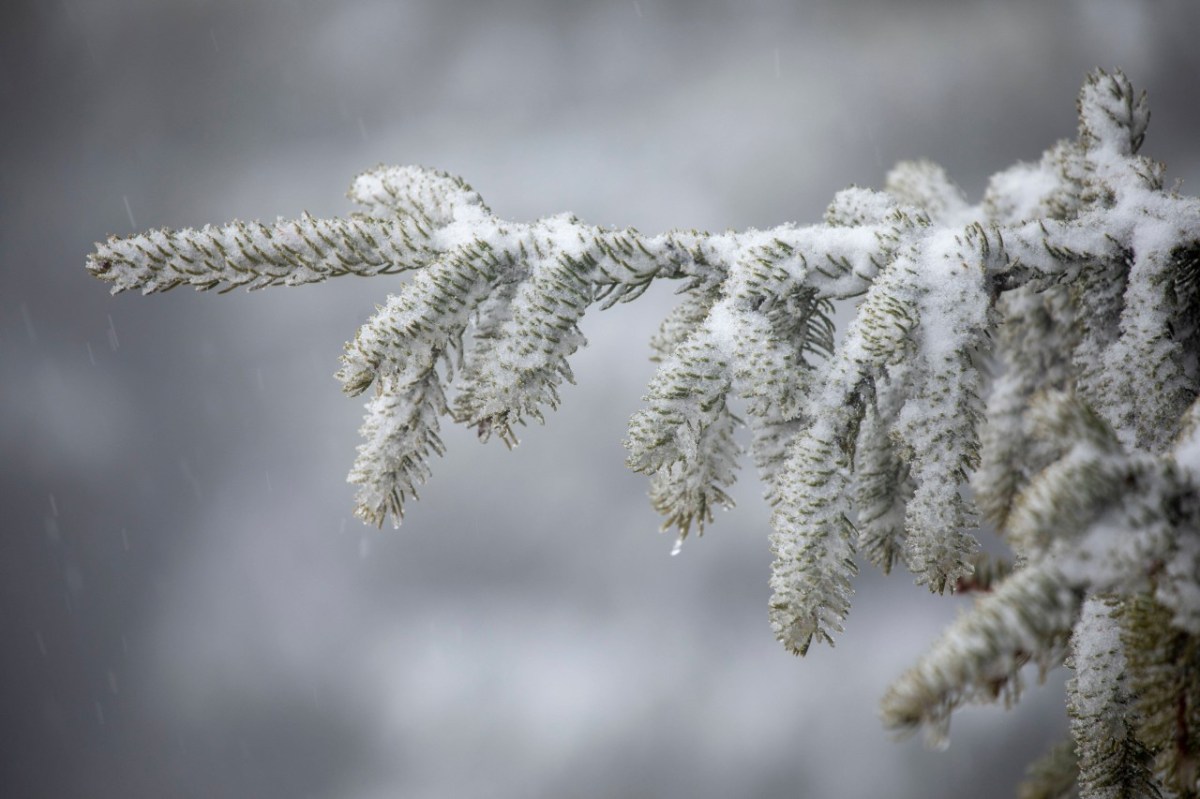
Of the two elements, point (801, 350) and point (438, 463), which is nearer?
point (801, 350)

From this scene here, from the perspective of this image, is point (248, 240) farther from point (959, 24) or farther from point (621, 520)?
point (621, 520)

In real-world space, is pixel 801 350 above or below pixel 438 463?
below

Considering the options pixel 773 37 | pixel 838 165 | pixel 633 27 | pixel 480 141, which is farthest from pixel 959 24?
pixel 480 141

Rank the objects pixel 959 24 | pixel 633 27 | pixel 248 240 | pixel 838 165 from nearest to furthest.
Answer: pixel 248 240 < pixel 959 24 < pixel 838 165 < pixel 633 27

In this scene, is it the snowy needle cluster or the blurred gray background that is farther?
the blurred gray background

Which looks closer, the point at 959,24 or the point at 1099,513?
the point at 1099,513

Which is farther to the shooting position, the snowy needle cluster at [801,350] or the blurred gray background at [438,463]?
the blurred gray background at [438,463]

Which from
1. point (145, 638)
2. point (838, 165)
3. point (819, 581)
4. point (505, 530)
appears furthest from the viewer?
point (145, 638)

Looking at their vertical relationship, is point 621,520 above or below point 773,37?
below
